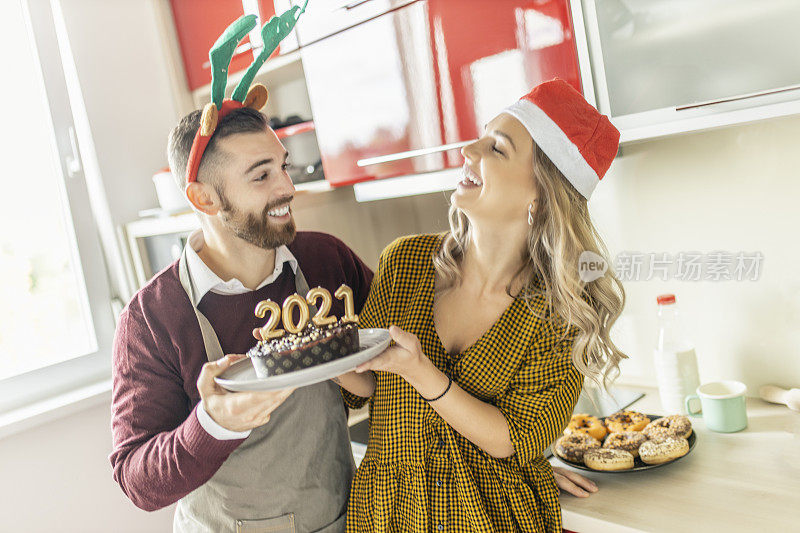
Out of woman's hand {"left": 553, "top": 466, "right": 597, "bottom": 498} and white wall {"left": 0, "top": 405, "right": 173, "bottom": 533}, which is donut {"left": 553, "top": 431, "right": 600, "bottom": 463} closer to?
woman's hand {"left": 553, "top": 466, "right": 597, "bottom": 498}

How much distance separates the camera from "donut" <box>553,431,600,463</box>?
1431 mm

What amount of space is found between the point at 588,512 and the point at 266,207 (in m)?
0.78

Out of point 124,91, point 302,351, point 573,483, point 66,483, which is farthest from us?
point 124,91

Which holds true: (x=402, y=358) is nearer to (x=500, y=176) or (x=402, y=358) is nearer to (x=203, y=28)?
(x=500, y=176)

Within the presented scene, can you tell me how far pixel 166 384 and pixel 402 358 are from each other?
43 centimetres

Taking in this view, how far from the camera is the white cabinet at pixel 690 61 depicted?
116 cm

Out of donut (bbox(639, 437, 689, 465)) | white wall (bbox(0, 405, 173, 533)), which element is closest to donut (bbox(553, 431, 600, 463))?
donut (bbox(639, 437, 689, 465))

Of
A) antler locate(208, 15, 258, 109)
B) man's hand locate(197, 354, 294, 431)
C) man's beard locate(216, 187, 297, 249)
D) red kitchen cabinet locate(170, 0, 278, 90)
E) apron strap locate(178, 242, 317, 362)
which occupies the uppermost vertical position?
red kitchen cabinet locate(170, 0, 278, 90)

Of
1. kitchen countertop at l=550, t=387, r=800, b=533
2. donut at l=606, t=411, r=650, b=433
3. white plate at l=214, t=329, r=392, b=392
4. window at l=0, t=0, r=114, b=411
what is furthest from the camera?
window at l=0, t=0, r=114, b=411

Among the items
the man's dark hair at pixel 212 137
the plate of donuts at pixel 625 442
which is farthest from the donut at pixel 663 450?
the man's dark hair at pixel 212 137

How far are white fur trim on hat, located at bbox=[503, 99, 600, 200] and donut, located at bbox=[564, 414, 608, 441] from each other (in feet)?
1.88

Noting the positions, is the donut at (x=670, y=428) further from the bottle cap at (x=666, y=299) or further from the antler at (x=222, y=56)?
the antler at (x=222, y=56)

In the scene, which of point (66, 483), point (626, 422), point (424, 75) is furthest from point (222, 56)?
point (66, 483)

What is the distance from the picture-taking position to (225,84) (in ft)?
4.18
